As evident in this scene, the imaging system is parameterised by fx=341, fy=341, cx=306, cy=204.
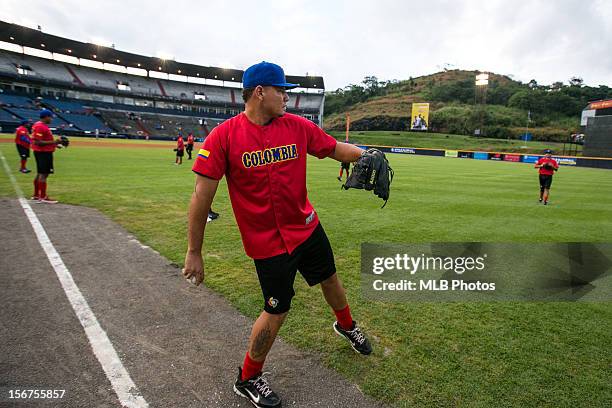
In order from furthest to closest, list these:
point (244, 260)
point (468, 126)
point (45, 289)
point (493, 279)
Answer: point (468, 126) → point (244, 260) → point (493, 279) → point (45, 289)

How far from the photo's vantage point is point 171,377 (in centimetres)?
257

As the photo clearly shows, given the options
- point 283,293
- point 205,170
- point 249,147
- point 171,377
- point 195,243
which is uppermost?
point 249,147

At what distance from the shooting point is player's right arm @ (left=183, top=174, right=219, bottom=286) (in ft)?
7.45

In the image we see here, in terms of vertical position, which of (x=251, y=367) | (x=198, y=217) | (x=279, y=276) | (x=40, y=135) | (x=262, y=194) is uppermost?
(x=40, y=135)

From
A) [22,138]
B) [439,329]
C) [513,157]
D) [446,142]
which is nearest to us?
[439,329]

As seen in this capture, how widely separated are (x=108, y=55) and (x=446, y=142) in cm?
6238

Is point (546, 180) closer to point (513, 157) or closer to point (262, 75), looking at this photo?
point (262, 75)

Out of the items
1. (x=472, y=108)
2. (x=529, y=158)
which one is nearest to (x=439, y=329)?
(x=529, y=158)

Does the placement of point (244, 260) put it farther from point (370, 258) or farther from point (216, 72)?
point (216, 72)

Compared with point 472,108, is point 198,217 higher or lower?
lower

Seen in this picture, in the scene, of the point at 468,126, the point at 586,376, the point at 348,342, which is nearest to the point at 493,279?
the point at 586,376

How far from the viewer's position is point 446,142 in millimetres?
64938

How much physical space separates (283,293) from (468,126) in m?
84.3

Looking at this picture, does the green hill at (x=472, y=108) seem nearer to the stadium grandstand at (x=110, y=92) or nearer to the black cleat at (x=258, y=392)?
the stadium grandstand at (x=110, y=92)
